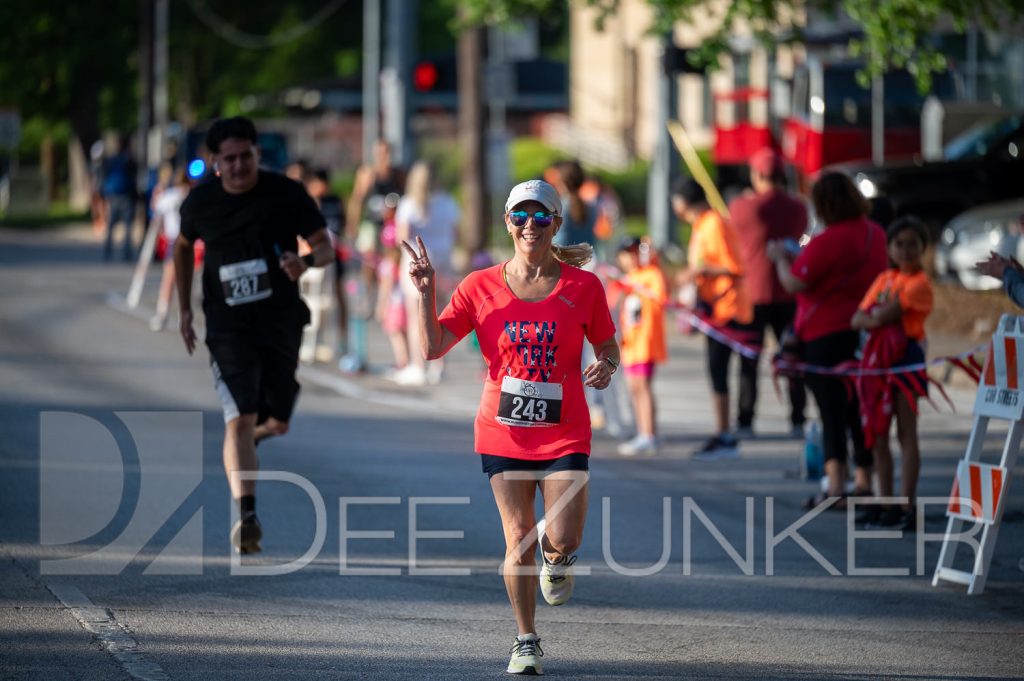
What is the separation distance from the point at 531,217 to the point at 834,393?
3.91 meters

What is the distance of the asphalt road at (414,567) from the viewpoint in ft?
21.6

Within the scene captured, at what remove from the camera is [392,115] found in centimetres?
2544

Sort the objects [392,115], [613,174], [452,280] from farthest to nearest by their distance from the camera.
Answer: [613,174]
[392,115]
[452,280]

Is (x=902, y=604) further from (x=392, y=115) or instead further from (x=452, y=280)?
(x=392, y=115)

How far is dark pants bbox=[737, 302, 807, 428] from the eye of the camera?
12500mm

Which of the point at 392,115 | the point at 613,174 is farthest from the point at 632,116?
the point at 392,115

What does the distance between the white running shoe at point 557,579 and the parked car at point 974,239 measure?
43.3ft

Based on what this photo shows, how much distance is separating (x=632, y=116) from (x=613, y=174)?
28.7 feet

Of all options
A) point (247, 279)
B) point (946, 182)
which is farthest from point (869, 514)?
point (946, 182)

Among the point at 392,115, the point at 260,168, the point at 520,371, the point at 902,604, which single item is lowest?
the point at 902,604

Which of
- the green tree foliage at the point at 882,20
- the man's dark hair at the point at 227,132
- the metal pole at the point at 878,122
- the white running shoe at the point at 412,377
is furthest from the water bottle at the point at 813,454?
the metal pole at the point at 878,122

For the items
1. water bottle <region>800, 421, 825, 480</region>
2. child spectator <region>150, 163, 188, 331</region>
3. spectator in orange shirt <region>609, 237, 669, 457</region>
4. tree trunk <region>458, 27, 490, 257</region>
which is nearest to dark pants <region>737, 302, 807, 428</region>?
spectator in orange shirt <region>609, 237, 669, 457</region>

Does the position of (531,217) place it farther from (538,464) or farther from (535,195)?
(538,464)

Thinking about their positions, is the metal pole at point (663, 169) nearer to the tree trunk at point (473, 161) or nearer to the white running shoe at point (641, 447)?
the tree trunk at point (473, 161)
